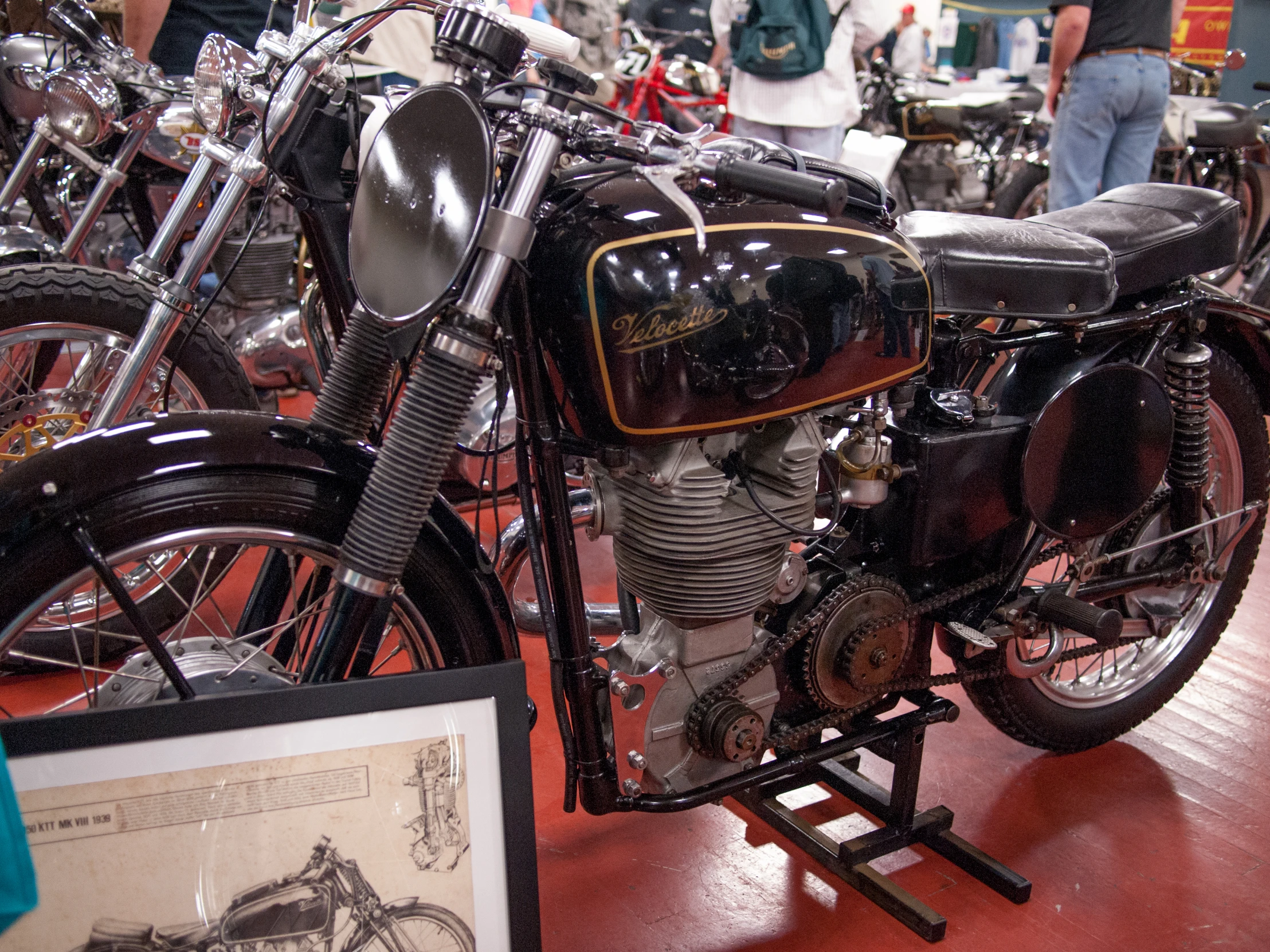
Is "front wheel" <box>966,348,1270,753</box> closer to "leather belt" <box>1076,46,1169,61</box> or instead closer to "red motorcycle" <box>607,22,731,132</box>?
"leather belt" <box>1076,46,1169,61</box>

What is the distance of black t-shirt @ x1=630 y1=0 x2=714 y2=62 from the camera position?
796 cm

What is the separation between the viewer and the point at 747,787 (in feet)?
5.21

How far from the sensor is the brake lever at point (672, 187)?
108 cm

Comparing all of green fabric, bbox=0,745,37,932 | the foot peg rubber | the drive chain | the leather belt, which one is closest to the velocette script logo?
the drive chain

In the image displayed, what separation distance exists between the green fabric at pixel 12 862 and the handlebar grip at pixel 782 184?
0.90 m

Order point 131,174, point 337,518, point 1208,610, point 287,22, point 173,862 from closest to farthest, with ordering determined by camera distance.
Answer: point 173,862 → point 337,518 → point 1208,610 → point 131,174 → point 287,22

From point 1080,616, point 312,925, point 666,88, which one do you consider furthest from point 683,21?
point 312,925

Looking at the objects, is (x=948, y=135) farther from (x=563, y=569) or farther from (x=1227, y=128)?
(x=563, y=569)

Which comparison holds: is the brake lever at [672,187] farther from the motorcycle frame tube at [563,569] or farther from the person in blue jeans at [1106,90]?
the person in blue jeans at [1106,90]

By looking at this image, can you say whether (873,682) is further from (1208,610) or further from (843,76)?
(843,76)

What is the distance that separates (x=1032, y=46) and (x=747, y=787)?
11.2 meters

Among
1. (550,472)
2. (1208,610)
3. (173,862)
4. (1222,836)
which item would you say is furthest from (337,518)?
(1208,610)

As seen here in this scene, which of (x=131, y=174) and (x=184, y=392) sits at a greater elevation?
(x=131, y=174)

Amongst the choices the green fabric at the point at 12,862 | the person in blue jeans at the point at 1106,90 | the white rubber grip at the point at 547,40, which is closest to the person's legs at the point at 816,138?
the person in blue jeans at the point at 1106,90
